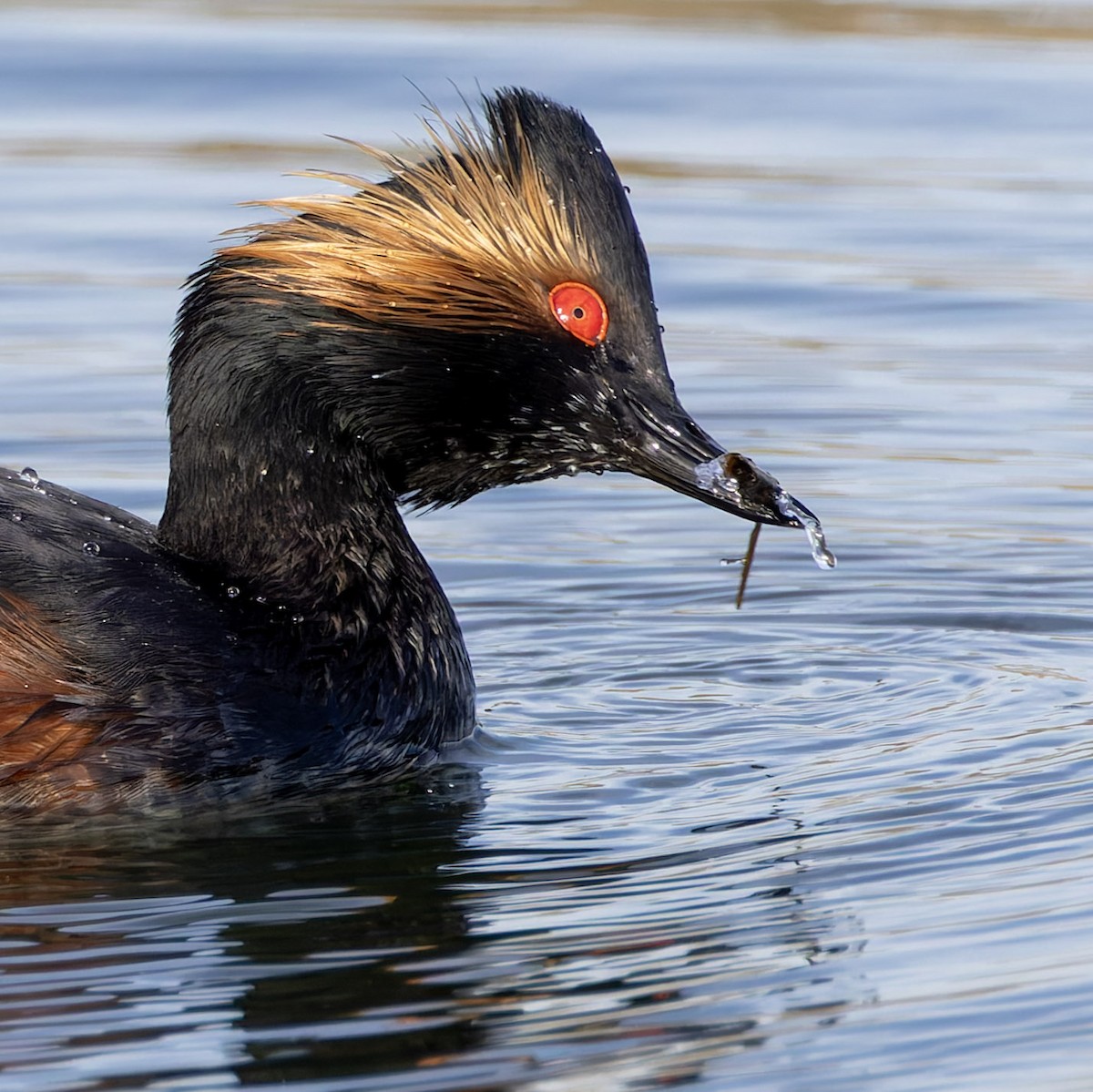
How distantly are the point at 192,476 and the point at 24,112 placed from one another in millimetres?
9773

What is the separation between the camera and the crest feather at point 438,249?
7000 mm

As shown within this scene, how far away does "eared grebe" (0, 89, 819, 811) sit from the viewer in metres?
6.70

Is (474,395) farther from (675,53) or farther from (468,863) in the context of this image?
(675,53)

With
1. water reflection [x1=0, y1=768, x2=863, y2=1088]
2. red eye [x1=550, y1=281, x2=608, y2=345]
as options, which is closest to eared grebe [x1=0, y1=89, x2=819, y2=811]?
red eye [x1=550, y1=281, x2=608, y2=345]

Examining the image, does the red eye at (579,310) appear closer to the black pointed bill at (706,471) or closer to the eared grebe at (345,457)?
the eared grebe at (345,457)

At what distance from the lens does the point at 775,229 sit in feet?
46.9

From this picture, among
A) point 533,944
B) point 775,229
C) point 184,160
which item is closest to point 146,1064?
point 533,944

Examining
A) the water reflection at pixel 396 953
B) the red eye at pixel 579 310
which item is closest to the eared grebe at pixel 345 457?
the red eye at pixel 579 310

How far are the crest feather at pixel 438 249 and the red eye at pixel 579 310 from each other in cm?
3

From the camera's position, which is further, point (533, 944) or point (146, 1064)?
point (533, 944)

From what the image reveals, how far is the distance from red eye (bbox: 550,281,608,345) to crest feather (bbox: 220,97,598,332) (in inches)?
1.0

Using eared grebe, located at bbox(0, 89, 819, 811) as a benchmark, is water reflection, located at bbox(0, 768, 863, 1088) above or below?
below

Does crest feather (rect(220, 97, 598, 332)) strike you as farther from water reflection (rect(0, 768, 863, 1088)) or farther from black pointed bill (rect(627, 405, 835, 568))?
water reflection (rect(0, 768, 863, 1088))

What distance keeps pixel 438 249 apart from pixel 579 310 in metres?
0.44
